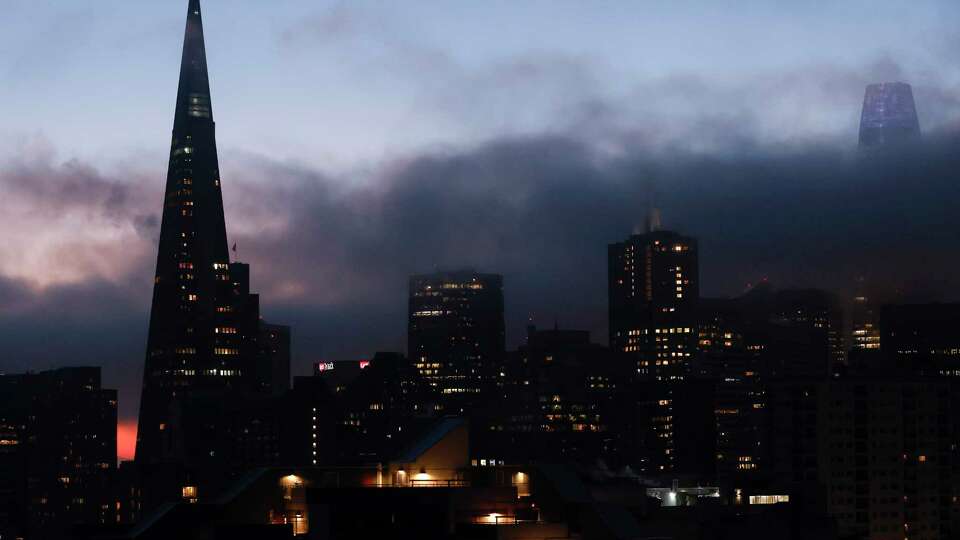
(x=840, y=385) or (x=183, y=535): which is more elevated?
(x=840, y=385)

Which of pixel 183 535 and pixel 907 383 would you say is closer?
pixel 183 535

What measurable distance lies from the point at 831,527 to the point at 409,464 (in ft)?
67.3

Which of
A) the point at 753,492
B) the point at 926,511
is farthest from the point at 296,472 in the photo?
the point at 926,511

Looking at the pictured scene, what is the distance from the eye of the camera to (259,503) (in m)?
53.1

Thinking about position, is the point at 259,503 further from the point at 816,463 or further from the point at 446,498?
the point at 816,463

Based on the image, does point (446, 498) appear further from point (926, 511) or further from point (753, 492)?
point (926, 511)

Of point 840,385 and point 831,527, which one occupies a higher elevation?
point 840,385

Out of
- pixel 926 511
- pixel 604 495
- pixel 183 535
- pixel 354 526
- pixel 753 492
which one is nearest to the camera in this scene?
pixel 354 526

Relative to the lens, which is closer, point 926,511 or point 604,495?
point 604,495

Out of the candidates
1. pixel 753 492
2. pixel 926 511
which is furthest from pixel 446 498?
pixel 926 511

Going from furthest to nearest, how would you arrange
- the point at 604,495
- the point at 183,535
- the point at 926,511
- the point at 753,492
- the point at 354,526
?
the point at 926,511 < the point at 753,492 < the point at 604,495 < the point at 183,535 < the point at 354,526

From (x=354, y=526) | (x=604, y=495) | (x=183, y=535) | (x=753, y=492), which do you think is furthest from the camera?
(x=753, y=492)

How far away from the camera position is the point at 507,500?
51.7 metres

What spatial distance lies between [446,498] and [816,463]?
15299 centimetres
